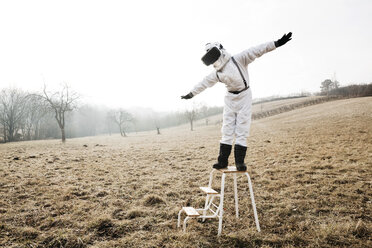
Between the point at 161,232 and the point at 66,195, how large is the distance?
12.9 feet

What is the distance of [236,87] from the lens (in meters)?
4.23

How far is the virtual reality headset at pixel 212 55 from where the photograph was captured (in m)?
4.09

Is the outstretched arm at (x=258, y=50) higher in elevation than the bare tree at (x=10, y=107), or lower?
lower

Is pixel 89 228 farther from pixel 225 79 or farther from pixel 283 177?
pixel 283 177

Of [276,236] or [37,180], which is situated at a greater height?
[37,180]

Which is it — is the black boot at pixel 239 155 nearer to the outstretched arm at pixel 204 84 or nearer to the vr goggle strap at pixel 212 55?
the outstretched arm at pixel 204 84

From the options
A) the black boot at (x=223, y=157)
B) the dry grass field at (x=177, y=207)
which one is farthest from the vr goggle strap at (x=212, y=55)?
the dry grass field at (x=177, y=207)

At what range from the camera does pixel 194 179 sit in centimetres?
833

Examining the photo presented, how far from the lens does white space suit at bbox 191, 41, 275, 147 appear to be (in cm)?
414

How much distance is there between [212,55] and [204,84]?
619 mm

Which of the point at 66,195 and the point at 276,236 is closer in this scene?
the point at 276,236

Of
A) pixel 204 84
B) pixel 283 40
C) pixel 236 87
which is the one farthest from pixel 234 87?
pixel 283 40

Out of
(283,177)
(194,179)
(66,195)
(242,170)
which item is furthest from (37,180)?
(283,177)

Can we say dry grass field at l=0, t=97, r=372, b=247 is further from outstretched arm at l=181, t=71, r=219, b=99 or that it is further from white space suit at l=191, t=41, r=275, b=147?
outstretched arm at l=181, t=71, r=219, b=99
